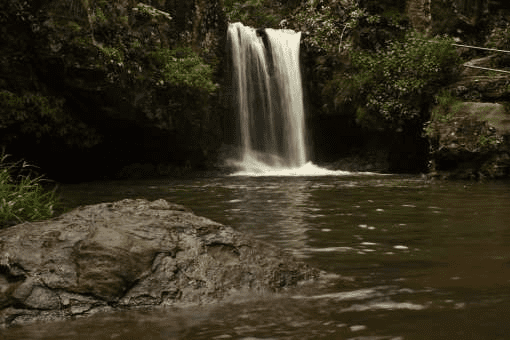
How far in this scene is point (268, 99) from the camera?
72.8 ft

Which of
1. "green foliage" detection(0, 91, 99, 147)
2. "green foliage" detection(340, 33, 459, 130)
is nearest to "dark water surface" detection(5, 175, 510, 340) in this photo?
"green foliage" detection(0, 91, 99, 147)

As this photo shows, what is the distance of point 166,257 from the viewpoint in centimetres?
407

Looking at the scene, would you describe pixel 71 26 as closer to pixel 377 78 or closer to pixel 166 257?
pixel 377 78

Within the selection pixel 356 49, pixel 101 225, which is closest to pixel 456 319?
pixel 101 225

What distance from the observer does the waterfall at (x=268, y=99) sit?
72.6ft

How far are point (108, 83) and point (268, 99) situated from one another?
738 centimetres

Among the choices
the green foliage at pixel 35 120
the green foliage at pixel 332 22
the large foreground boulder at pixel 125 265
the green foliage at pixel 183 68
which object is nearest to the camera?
the large foreground boulder at pixel 125 265

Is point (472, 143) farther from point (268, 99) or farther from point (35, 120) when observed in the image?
point (35, 120)

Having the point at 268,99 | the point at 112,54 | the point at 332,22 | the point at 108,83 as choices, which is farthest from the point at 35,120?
the point at 332,22

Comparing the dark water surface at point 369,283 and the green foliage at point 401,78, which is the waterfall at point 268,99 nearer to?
the green foliage at point 401,78

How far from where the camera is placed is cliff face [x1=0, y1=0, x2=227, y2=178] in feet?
50.8

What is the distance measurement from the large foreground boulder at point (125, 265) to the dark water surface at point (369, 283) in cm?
18

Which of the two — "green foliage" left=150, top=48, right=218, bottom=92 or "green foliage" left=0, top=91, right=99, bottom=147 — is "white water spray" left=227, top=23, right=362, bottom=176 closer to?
"green foliage" left=150, top=48, right=218, bottom=92

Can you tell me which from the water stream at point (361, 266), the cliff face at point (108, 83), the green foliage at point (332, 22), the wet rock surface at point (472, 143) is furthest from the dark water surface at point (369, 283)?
the green foliage at point (332, 22)
